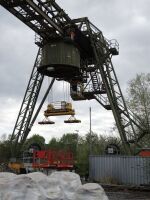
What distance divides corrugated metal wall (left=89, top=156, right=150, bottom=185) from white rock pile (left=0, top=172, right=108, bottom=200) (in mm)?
19631

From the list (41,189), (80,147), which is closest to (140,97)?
(80,147)

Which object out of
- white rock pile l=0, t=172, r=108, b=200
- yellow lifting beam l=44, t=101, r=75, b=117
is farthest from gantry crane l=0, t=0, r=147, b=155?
white rock pile l=0, t=172, r=108, b=200

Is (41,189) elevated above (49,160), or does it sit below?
below

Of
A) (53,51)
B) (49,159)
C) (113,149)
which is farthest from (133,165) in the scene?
(53,51)

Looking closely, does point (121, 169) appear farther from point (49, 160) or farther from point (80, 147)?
point (80, 147)

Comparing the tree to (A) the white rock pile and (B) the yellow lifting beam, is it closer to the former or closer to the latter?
(B) the yellow lifting beam

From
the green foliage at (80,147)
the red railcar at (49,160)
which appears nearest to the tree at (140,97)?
the green foliage at (80,147)

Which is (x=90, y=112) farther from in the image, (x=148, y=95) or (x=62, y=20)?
(x=62, y=20)

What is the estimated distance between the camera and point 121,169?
101 ft

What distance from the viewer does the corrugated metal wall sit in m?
29.5

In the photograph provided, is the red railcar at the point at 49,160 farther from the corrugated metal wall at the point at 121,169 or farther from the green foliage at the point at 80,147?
the green foliage at the point at 80,147

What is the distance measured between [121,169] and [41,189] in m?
21.9

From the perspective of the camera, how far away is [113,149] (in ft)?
114

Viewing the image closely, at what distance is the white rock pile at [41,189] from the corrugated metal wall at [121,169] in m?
19.6
